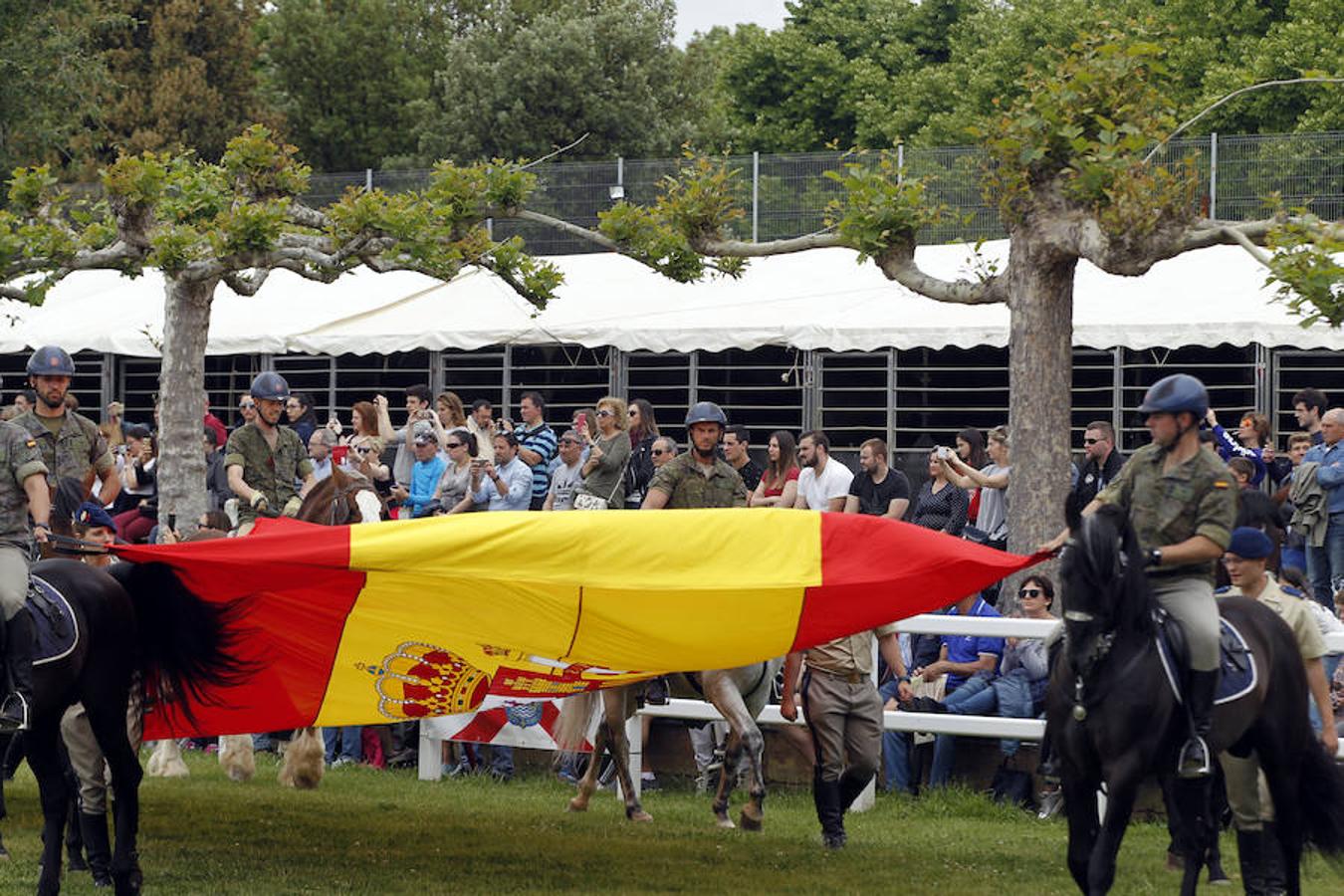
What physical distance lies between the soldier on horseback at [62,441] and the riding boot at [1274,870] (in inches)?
260

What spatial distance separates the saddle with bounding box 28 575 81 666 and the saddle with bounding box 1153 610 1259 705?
526 centimetres

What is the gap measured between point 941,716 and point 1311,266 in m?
3.91

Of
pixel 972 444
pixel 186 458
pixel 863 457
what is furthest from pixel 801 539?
pixel 186 458

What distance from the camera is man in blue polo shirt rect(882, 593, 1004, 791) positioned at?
12664mm

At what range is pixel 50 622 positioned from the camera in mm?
9195

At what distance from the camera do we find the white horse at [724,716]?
36.6 feet

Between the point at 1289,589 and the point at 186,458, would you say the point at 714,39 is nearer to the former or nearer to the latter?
the point at 186,458

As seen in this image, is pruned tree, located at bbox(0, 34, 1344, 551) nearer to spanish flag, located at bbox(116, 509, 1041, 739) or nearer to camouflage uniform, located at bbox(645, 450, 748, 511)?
camouflage uniform, located at bbox(645, 450, 748, 511)

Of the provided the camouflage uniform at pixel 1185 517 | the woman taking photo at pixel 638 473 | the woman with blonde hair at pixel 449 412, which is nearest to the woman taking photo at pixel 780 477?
the woman taking photo at pixel 638 473

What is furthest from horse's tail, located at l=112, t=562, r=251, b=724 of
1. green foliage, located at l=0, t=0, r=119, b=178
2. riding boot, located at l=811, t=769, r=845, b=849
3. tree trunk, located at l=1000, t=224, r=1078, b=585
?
green foliage, located at l=0, t=0, r=119, b=178

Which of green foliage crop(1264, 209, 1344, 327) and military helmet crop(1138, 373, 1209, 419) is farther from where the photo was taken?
green foliage crop(1264, 209, 1344, 327)

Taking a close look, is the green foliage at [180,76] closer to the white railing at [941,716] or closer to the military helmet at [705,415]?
the white railing at [941,716]

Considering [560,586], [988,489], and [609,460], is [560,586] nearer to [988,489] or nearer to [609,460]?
[609,460]

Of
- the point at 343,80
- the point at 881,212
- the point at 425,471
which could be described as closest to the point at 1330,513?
the point at 881,212
